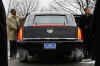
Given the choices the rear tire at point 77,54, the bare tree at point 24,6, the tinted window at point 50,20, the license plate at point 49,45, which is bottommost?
the rear tire at point 77,54

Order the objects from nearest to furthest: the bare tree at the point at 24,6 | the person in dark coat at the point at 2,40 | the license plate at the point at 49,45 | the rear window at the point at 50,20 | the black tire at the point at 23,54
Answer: the person in dark coat at the point at 2,40
the license plate at the point at 49,45
the black tire at the point at 23,54
the rear window at the point at 50,20
the bare tree at the point at 24,6

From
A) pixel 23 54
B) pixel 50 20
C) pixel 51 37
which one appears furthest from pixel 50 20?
pixel 23 54

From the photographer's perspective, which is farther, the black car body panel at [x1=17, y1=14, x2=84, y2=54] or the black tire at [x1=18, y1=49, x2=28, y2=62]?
the black tire at [x1=18, y1=49, x2=28, y2=62]

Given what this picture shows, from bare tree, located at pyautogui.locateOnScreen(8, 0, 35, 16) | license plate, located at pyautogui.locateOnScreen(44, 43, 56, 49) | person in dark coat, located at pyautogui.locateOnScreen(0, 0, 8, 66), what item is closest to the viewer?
person in dark coat, located at pyautogui.locateOnScreen(0, 0, 8, 66)

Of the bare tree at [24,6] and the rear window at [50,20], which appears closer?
the rear window at [50,20]

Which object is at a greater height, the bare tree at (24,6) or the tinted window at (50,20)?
the bare tree at (24,6)

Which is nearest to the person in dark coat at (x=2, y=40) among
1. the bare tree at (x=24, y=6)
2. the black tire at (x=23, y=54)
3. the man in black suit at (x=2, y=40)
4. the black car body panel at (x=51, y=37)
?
the man in black suit at (x=2, y=40)

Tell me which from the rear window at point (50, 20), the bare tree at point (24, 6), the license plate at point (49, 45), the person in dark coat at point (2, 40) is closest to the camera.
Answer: the person in dark coat at point (2, 40)

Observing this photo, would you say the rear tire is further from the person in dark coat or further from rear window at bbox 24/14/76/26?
the person in dark coat

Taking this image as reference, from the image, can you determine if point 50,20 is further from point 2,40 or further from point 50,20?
point 2,40

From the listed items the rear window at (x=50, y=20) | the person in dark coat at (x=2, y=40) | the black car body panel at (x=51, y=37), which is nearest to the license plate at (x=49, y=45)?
the black car body panel at (x=51, y=37)

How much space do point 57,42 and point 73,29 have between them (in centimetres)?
62

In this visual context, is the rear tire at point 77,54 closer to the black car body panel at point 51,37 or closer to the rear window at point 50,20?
the black car body panel at point 51,37

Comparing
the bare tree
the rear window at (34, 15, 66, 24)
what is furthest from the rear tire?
the bare tree
